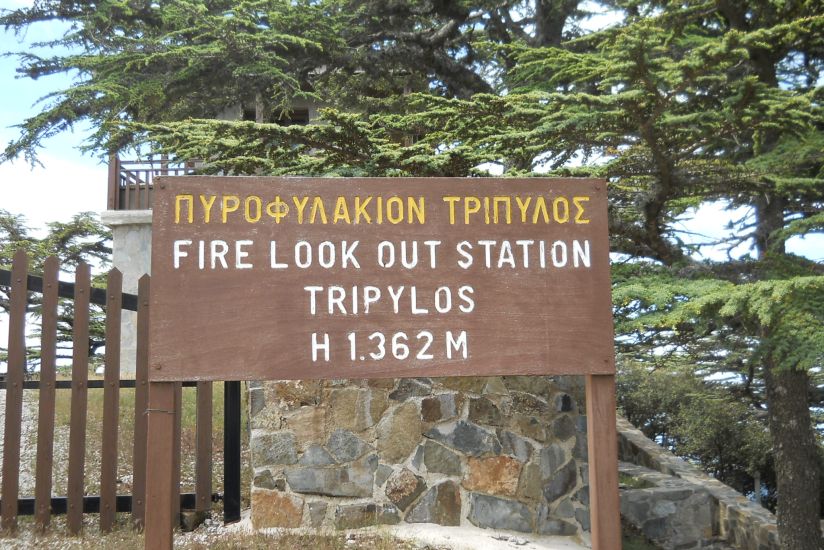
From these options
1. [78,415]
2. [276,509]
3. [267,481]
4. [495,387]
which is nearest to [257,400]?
[267,481]

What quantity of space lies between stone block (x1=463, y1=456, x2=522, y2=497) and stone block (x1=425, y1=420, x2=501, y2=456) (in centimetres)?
8

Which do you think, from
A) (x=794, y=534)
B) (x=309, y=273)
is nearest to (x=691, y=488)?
(x=794, y=534)

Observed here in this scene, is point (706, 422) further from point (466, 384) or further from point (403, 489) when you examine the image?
point (403, 489)

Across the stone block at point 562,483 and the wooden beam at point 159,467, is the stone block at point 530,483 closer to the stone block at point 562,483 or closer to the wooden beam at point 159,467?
the stone block at point 562,483

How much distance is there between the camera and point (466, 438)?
6602 mm

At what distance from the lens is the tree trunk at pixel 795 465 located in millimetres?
8562

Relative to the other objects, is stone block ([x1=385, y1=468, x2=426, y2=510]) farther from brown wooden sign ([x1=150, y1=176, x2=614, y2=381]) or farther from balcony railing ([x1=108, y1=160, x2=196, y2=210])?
balcony railing ([x1=108, y1=160, x2=196, y2=210])

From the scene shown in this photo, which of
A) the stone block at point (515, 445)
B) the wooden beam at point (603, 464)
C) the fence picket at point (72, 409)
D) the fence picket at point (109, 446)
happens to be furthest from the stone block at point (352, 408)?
the wooden beam at point (603, 464)

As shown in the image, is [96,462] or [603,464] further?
[96,462]

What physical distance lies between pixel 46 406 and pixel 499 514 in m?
3.88

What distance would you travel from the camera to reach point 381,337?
4.11 m

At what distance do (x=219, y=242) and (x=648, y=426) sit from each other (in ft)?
45.5

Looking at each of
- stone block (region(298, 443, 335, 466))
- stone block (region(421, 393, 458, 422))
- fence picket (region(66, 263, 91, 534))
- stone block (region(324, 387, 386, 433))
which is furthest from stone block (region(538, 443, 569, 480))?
fence picket (region(66, 263, 91, 534))

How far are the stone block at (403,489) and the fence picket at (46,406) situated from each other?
2.79 meters
